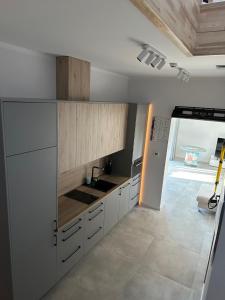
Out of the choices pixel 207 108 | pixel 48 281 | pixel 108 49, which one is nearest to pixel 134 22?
pixel 108 49

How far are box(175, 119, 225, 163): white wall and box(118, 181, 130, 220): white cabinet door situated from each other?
537 cm

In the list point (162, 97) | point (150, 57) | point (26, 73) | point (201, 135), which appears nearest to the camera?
point (150, 57)

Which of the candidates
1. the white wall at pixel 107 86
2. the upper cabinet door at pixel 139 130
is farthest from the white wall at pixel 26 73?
the upper cabinet door at pixel 139 130

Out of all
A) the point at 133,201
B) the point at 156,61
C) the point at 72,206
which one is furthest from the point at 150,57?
the point at 133,201

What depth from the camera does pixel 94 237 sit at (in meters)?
3.37

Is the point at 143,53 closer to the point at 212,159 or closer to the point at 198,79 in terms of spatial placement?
the point at 198,79

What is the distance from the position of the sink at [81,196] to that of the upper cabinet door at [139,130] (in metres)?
1.34

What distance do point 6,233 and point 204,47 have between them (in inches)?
100.0

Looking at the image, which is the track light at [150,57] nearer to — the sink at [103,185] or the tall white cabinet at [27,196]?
the tall white cabinet at [27,196]

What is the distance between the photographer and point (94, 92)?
3.60 m

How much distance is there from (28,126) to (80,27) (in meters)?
0.97

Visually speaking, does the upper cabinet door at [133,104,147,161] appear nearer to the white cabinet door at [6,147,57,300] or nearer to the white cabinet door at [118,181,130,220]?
the white cabinet door at [118,181,130,220]

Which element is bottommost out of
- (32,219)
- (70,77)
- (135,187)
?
(135,187)

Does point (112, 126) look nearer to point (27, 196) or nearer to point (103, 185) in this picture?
point (103, 185)
